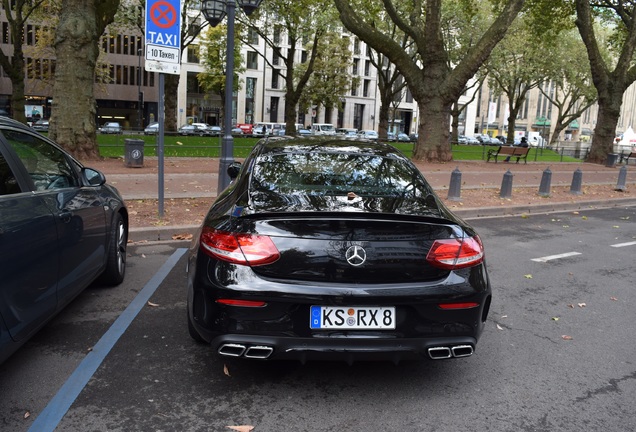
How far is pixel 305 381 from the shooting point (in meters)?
3.75

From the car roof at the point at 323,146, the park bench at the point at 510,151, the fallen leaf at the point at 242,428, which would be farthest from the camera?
the park bench at the point at 510,151

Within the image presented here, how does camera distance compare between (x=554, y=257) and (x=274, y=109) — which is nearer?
(x=554, y=257)

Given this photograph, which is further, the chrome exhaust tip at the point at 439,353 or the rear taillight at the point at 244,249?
the chrome exhaust tip at the point at 439,353

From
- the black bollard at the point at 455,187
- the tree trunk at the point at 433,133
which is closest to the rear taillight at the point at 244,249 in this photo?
the black bollard at the point at 455,187

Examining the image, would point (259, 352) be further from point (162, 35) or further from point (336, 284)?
point (162, 35)

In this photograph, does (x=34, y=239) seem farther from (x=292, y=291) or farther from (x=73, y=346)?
(x=292, y=291)

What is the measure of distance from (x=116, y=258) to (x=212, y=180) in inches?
340

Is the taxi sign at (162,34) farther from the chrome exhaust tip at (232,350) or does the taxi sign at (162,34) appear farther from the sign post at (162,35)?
the chrome exhaust tip at (232,350)

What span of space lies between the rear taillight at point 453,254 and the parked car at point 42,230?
94.1 inches

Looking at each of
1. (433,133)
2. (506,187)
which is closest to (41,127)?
(433,133)

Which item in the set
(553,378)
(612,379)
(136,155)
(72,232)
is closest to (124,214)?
(72,232)

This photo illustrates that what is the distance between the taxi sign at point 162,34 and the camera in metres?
7.99

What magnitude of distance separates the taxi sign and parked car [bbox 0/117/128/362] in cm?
342

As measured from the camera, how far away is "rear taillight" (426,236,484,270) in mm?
3365
